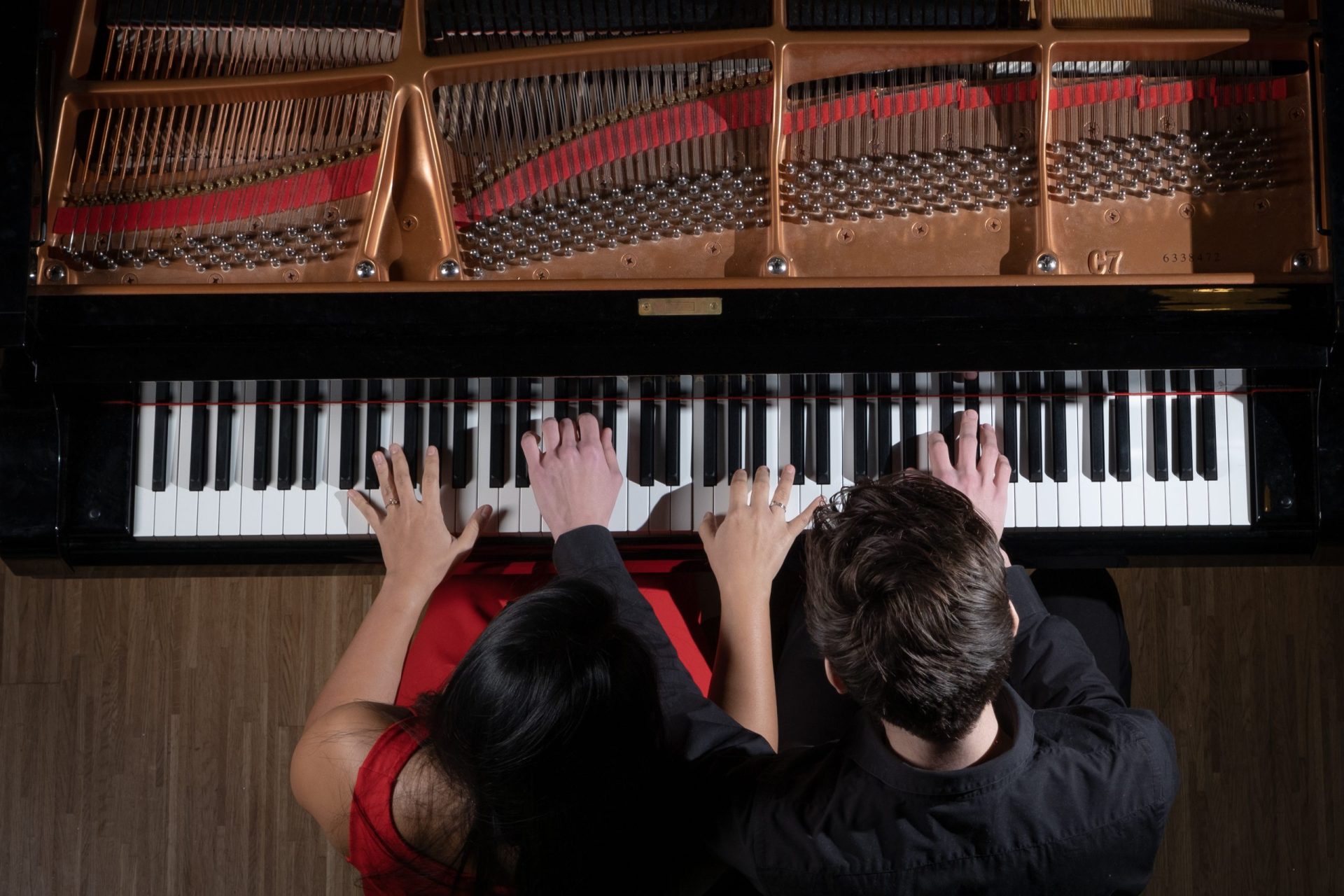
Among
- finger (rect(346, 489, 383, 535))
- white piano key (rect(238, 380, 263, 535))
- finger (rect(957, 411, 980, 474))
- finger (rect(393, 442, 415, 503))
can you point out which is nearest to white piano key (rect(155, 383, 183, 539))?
white piano key (rect(238, 380, 263, 535))

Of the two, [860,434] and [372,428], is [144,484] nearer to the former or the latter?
[372,428]

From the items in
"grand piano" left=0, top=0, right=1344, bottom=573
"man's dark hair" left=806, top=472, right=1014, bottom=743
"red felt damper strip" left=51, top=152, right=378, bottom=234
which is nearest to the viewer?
"man's dark hair" left=806, top=472, right=1014, bottom=743

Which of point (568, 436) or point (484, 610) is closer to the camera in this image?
point (568, 436)

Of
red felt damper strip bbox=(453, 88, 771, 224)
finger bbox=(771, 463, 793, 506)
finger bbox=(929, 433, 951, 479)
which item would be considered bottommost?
finger bbox=(771, 463, 793, 506)

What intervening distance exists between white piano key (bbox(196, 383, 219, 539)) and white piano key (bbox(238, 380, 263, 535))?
2.2 inches

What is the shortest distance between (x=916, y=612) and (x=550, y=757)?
610mm

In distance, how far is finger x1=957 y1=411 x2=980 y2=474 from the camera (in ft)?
6.69

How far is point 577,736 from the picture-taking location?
1.48 m

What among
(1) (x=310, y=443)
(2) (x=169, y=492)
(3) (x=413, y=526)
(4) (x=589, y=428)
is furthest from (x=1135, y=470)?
(2) (x=169, y=492)

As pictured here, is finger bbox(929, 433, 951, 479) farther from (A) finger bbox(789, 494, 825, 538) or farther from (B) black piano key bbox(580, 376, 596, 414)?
(B) black piano key bbox(580, 376, 596, 414)

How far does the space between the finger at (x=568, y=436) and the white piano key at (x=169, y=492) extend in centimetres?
87

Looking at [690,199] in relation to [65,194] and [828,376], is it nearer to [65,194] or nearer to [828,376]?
[828,376]

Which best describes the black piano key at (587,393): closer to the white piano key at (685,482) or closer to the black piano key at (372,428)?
the white piano key at (685,482)

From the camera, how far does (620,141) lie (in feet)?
6.64
